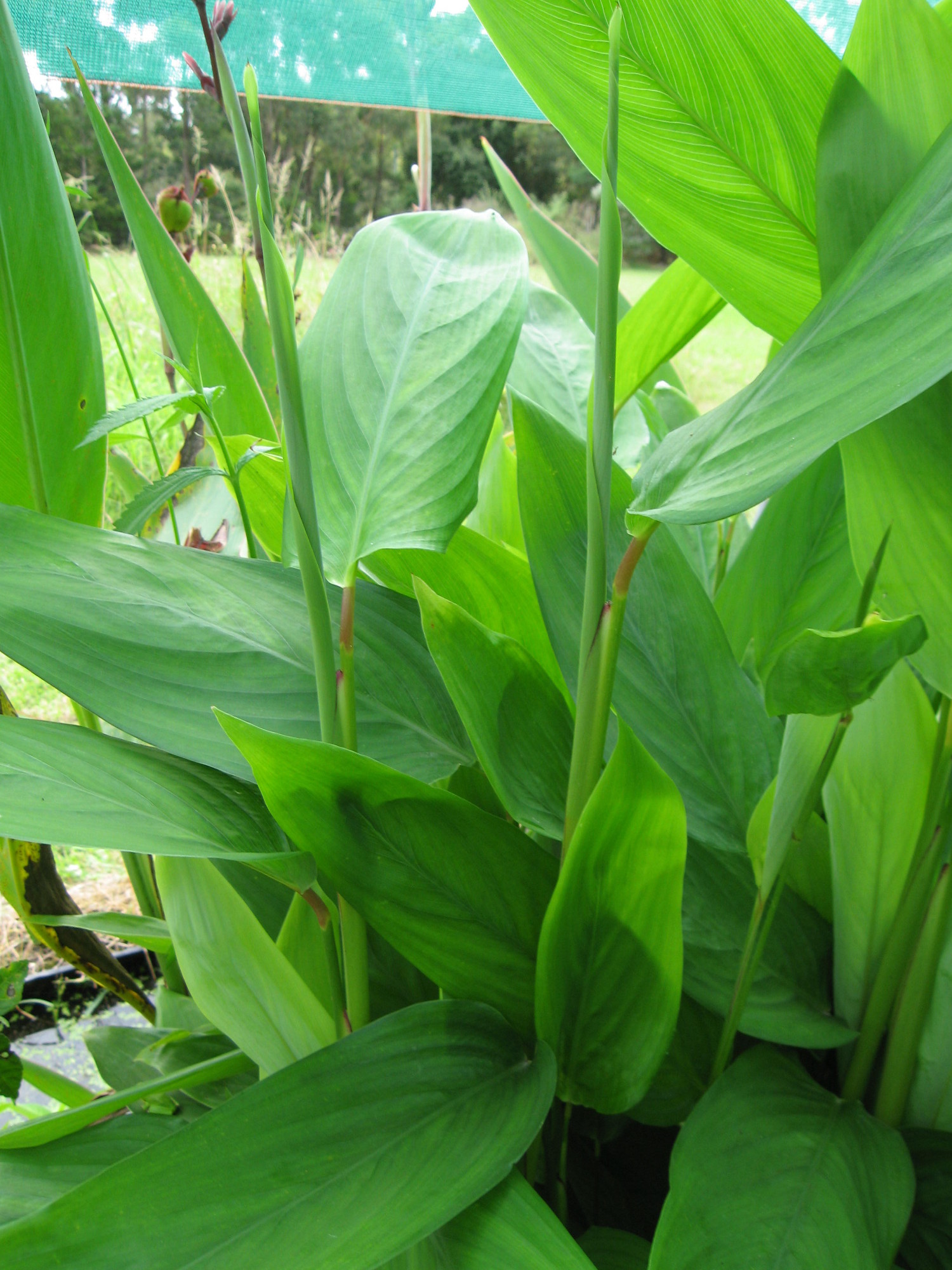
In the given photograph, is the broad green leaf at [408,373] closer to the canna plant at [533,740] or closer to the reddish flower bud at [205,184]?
the canna plant at [533,740]

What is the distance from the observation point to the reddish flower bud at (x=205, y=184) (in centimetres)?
51

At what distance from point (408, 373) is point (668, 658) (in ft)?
0.47

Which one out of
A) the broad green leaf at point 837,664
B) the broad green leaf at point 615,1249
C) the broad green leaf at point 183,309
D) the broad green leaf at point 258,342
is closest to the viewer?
the broad green leaf at point 837,664

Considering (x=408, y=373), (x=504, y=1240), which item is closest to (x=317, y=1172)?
(x=504, y=1240)

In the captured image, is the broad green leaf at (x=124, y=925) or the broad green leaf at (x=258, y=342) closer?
the broad green leaf at (x=124, y=925)

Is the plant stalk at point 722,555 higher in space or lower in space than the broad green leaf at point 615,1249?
higher

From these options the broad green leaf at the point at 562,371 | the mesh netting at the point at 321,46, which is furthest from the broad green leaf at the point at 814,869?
the mesh netting at the point at 321,46

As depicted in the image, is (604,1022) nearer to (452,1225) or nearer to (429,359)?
(452,1225)

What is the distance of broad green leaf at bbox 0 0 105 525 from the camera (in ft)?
1.05

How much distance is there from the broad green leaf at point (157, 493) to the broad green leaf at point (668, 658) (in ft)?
0.35

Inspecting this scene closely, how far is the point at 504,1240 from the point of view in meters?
0.23

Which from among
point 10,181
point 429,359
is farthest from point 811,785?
point 10,181

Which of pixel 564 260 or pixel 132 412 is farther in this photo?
pixel 564 260

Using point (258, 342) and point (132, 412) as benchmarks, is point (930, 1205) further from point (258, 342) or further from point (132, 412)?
point (258, 342)
